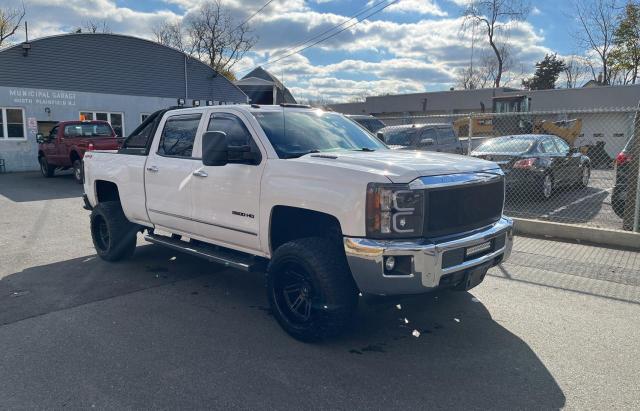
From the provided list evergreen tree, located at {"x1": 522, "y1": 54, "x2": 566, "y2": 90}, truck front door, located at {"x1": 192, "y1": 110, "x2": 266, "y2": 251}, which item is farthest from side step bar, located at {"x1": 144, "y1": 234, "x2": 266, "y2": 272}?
evergreen tree, located at {"x1": 522, "y1": 54, "x2": 566, "y2": 90}

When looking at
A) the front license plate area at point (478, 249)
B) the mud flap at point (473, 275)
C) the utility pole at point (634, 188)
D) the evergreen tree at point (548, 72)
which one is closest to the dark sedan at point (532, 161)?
the utility pole at point (634, 188)

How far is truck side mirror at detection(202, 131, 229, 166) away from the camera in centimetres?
425

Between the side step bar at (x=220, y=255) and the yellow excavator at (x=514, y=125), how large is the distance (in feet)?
50.8

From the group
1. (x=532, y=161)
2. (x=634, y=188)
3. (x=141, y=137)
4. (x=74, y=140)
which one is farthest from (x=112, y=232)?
(x=74, y=140)

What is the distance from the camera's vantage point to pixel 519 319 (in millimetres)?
4523

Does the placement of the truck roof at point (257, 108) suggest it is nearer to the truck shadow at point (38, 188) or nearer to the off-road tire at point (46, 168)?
the truck shadow at point (38, 188)

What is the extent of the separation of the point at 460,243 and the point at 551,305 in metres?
1.88

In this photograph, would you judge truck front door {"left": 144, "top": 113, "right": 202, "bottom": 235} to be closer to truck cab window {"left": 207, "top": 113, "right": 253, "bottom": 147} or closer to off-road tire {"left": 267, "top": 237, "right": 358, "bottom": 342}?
truck cab window {"left": 207, "top": 113, "right": 253, "bottom": 147}

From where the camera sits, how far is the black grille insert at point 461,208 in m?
3.68

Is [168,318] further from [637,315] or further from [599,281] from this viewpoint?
[599,281]

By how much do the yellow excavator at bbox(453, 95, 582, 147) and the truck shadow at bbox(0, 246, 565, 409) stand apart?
15.7 m

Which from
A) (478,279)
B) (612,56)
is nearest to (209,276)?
(478,279)

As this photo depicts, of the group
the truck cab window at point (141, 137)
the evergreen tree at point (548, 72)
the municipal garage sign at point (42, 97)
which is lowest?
the truck cab window at point (141, 137)

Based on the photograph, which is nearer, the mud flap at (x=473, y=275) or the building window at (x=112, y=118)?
the mud flap at (x=473, y=275)
